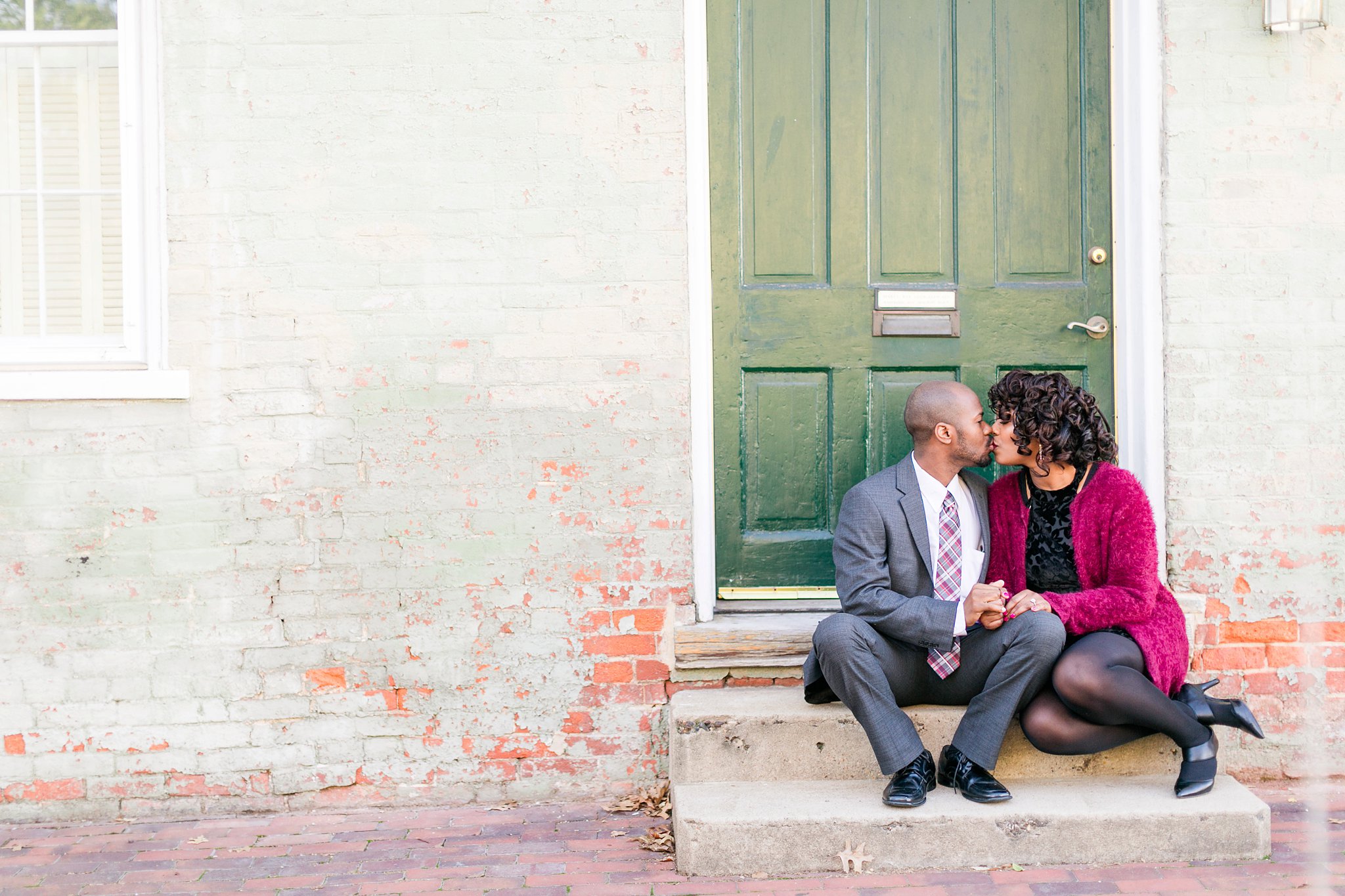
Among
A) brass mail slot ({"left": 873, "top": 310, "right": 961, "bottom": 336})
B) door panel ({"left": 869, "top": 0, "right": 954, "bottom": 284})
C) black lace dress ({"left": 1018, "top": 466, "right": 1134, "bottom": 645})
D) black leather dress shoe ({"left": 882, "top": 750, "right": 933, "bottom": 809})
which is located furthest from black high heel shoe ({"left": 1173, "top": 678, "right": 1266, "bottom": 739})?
door panel ({"left": 869, "top": 0, "right": 954, "bottom": 284})

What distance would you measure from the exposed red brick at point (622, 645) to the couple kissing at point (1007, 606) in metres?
0.60

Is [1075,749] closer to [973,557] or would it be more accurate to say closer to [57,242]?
[973,557]

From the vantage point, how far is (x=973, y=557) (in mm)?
3527

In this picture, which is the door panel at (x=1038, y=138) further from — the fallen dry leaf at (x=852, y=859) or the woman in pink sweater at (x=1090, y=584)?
the fallen dry leaf at (x=852, y=859)

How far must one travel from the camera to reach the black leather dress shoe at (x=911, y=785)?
3.17m

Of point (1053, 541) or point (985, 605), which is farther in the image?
point (1053, 541)

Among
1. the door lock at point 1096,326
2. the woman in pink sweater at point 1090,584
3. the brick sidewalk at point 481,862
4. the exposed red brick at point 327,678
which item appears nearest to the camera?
the brick sidewalk at point 481,862

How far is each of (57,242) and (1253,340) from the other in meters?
4.28

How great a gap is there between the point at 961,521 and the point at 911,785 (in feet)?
2.83

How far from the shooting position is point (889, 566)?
11.3ft

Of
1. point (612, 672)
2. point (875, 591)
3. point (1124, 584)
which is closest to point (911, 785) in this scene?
point (875, 591)

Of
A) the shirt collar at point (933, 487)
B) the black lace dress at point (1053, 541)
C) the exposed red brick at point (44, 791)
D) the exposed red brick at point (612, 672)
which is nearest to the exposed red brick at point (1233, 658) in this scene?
the black lace dress at point (1053, 541)

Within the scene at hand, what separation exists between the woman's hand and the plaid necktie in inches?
6.9

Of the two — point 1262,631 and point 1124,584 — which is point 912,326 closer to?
point 1124,584
